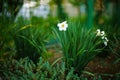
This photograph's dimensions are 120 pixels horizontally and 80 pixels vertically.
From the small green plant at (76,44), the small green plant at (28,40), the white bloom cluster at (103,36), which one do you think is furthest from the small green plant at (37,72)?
the white bloom cluster at (103,36)

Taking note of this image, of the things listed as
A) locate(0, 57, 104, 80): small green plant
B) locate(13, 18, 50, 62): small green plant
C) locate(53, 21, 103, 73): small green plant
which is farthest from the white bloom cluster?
locate(13, 18, 50, 62): small green plant

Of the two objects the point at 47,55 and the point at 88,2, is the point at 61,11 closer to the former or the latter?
the point at 88,2

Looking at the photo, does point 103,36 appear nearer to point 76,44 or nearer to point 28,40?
point 76,44

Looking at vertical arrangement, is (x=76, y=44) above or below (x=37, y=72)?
above

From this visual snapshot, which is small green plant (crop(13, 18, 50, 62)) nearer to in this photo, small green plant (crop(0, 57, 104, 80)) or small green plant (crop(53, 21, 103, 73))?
small green plant (crop(0, 57, 104, 80))

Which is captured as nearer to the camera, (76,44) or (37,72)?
(37,72)

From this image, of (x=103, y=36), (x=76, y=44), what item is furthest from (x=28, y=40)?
(x=103, y=36)

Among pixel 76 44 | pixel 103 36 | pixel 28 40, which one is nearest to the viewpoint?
pixel 76 44

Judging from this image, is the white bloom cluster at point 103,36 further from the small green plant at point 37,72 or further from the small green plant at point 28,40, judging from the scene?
the small green plant at point 28,40

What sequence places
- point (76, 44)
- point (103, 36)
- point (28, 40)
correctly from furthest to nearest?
point (28, 40) → point (103, 36) → point (76, 44)
